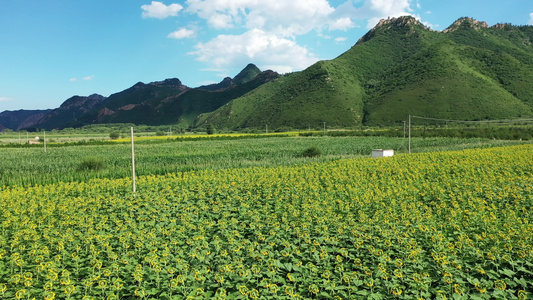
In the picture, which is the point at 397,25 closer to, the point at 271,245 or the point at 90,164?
the point at 90,164

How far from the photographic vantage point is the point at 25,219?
8633mm

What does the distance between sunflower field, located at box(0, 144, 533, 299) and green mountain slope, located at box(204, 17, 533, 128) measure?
8530 centimetres

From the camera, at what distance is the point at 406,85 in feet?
337

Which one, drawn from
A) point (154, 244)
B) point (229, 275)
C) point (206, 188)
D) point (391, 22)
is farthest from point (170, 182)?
point (391, 22)

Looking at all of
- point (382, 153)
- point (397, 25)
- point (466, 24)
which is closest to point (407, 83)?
point (397, 25)

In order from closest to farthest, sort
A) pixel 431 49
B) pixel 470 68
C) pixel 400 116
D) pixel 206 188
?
pixel 206 188, pixel 400 116, pixel 470 68, pixel 431 49

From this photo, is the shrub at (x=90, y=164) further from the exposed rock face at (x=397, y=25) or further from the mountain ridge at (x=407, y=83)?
the exposed rock face at (x=397, y=25)

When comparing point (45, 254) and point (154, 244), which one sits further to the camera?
point (154, 244)

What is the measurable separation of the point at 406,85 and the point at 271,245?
10892 cm

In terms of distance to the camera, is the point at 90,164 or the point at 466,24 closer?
the point at 90,164

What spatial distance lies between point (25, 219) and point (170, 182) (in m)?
6.00

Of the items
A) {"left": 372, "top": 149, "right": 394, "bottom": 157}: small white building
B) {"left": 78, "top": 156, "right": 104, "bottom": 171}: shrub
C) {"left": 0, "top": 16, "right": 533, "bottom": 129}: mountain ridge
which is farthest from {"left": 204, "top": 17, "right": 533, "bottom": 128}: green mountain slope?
{"left": 78, "top": 156, "right": 104, "bottom": 171}: shrub

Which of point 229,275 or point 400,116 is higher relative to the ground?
point 400,116

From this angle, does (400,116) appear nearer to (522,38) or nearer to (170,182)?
(170,182)
